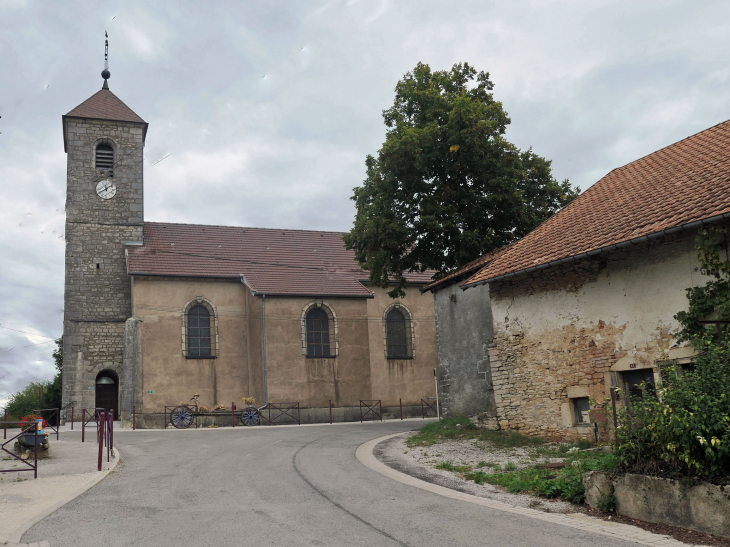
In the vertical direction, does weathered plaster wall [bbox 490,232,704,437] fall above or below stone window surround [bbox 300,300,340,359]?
below

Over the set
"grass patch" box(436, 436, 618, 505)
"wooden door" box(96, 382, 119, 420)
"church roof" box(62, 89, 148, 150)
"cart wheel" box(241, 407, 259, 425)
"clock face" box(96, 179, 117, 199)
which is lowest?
"grass patch" box(436, 436, 618, 505)

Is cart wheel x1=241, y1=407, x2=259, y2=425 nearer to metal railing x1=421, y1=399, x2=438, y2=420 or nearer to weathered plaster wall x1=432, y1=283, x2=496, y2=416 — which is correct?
metal railing x1=421, y1=399, x2=438, y2=420

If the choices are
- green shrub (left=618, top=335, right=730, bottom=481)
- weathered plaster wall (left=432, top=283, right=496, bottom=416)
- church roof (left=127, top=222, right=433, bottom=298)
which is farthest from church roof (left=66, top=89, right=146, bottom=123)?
green shrub (left=618, top=335, right=730, bottom=481)

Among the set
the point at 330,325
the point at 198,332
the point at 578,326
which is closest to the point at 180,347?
the point at 198,332

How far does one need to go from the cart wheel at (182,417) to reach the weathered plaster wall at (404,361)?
7.82 meters

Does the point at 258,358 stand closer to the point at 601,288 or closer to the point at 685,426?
the point at 601,288

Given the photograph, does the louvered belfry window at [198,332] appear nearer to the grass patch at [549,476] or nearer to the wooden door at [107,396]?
the wooden door at [107,396]

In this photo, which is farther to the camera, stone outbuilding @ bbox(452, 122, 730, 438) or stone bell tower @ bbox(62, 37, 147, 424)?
stone bell tower @ bbox(62, 37, 147, 424)

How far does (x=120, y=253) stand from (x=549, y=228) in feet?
64.7

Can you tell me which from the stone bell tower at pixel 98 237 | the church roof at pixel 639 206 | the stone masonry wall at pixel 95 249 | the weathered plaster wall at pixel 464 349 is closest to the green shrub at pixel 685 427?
the church roof at pixel 639 206

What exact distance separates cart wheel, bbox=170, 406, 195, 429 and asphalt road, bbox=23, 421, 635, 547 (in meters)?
10.8

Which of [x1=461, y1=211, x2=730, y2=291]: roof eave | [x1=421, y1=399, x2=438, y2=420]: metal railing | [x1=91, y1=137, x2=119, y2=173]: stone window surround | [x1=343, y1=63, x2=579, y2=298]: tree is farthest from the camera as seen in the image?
[x1=91, y1=137, x2=119, y2=173]: stone window surround

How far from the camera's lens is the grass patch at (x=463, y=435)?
13.0 m

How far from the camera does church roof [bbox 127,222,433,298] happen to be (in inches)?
1043
